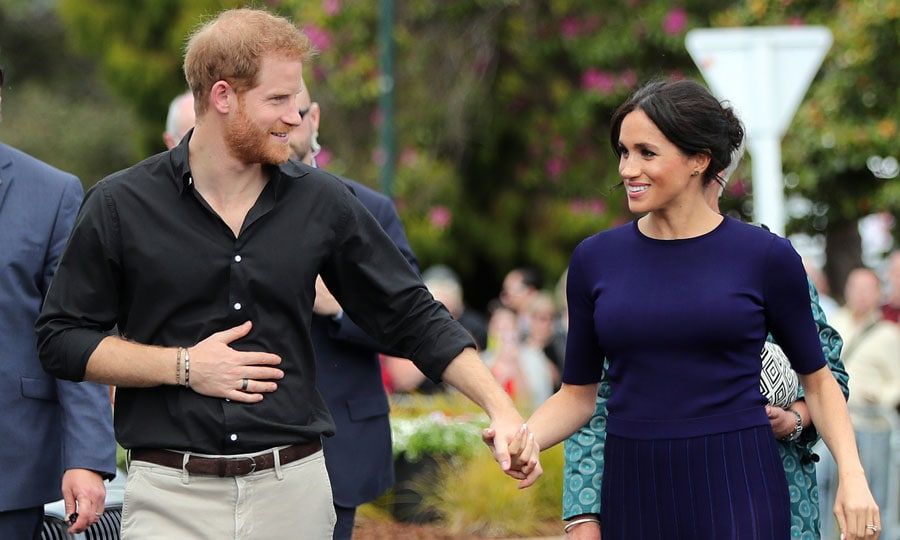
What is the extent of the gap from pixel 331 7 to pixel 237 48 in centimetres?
1376

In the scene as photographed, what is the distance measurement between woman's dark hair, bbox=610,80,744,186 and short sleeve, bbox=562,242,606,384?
362 millimetres

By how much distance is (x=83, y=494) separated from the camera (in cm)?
425

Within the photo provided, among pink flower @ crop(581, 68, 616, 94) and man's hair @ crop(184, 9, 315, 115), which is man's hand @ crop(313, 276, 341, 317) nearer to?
man's hair @ crop(184, 9, 315, 115)

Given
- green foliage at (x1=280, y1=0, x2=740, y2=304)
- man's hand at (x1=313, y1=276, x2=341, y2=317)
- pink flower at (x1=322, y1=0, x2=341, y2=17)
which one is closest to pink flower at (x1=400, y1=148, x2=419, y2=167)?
green foliage at (x1=280, y1=0, x2=740, y2=304)

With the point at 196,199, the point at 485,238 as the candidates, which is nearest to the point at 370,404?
the point at 196,199

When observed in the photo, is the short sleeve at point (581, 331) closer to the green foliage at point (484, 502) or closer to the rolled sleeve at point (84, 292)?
the rolled sleeve at point (84, 292)

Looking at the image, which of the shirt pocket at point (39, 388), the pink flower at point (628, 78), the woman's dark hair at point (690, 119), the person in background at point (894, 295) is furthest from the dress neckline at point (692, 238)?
the pink flower at point (628, 78)

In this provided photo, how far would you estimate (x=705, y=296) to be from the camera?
13.2 feet

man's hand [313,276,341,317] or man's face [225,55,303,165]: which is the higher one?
man's face [225,55,303,165]

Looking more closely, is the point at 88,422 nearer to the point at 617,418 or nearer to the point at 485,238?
the point at 617,418

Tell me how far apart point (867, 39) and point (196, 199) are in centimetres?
1199

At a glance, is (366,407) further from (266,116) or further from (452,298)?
(452,298)

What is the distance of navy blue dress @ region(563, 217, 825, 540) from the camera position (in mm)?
4016

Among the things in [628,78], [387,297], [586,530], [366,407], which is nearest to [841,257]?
[628,78]
